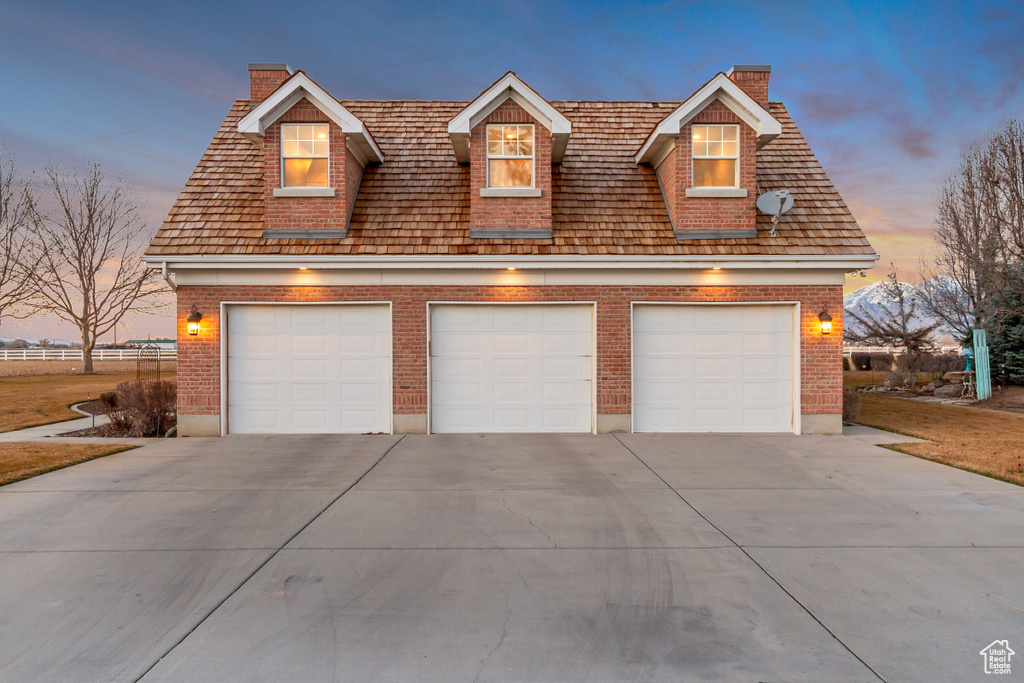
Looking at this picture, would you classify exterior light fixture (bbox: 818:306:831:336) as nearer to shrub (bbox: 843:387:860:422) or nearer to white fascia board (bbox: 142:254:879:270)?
white fascia board (bbox: 142:254:879:270)

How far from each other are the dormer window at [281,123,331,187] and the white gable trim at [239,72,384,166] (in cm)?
37

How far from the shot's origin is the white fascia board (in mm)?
10820

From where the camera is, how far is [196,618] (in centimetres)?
395

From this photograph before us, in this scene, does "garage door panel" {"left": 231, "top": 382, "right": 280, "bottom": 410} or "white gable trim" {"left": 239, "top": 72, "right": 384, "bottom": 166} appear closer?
"white gable trim" {"left": 239, "top": 72, "right": 384, "bottom": 166}

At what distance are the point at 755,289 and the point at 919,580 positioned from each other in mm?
7539

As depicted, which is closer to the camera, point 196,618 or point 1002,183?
point 196,618

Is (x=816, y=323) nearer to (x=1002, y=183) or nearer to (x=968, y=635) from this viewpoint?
(x=968, y=635)

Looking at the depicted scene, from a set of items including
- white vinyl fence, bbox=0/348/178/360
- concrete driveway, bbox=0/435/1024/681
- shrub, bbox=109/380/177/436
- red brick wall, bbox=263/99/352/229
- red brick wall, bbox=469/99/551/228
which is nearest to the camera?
concrete driveway, bbox=0/435/1024/681

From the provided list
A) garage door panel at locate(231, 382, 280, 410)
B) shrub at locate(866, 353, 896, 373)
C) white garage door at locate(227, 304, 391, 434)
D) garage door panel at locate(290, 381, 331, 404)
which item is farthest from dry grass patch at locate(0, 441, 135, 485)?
shrub at locate(866, 353, 896, 373)

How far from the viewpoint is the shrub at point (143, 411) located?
453 inches

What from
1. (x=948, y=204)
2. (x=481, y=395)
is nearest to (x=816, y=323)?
(x=481, y=395)

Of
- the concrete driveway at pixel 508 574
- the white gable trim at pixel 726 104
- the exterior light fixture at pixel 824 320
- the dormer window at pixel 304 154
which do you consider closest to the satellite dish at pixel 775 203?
the white gable trim at pixel 726 104

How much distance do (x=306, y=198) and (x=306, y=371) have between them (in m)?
3.42

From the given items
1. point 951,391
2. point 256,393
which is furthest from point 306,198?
point 951,391
